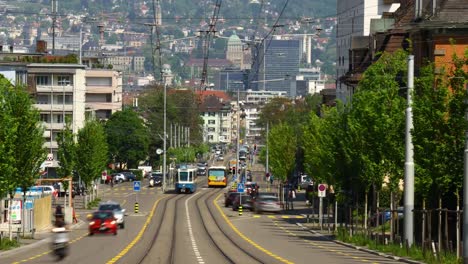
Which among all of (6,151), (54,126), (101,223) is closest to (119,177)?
(54,126)

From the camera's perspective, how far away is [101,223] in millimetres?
67938

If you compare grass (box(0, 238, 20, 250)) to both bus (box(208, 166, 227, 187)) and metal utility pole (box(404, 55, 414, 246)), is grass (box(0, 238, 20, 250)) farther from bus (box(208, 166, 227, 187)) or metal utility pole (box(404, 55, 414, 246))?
bus (box(208, 166, 227, 187))

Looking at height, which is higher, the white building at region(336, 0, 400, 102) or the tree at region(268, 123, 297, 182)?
the white building at region(336, 0, 400, 102)

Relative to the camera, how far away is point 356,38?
10875cm

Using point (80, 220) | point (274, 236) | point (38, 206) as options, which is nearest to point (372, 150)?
point (274, 236)

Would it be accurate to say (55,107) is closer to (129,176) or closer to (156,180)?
(156,180)

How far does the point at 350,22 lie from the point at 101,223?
283 ft

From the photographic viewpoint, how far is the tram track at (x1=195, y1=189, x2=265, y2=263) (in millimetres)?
52372

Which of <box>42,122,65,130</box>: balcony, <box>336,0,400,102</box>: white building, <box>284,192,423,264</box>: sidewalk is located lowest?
<box>284,192,423,264</box>: sidewalk

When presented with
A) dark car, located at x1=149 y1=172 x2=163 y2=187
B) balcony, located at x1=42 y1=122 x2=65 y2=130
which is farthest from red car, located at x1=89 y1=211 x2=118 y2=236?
dark car, located at x1=149 y1=172 x2=163 y2=187

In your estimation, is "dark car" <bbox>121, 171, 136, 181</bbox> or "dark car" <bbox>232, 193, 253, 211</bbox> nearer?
"dark car" <bbox>232, 193, 253, 211</bbox>

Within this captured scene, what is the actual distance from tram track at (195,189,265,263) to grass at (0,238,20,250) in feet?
30.3

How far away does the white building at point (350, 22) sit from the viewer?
5310 inches

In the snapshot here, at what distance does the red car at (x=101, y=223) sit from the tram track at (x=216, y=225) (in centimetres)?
519
